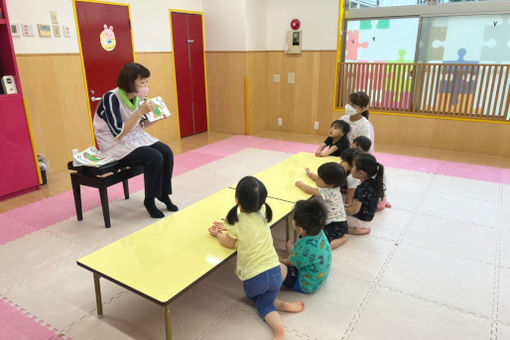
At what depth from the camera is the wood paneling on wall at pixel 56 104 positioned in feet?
13.8

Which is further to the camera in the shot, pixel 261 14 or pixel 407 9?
pixel 261 14

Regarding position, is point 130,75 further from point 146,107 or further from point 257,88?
point 257,88

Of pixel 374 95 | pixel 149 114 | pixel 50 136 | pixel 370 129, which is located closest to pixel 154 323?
pixel 149 114

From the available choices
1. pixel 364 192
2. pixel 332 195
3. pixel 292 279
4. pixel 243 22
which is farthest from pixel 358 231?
pixel 243 22

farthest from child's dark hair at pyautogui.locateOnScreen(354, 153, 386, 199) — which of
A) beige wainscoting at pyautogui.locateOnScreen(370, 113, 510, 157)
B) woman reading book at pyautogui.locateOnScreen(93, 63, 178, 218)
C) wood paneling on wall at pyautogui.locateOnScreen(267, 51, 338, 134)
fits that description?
wood paneling on wall at pyautogui.locateOnScreen(267, 51, 338, 134)

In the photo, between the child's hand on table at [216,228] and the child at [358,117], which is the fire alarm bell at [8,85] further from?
the child at [358,117]

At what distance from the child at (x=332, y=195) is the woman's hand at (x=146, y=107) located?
1384mm

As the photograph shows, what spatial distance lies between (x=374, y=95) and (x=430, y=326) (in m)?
4.52

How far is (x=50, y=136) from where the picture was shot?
4.46m

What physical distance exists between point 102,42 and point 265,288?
4273 mm

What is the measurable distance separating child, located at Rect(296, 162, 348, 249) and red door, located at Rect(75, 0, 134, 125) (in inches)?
135

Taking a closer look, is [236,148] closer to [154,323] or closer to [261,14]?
[261,14]

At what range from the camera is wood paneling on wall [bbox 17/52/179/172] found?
419 centimetres

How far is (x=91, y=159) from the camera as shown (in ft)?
10.3
